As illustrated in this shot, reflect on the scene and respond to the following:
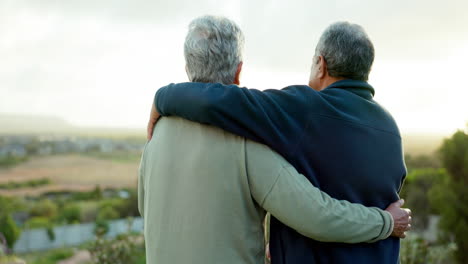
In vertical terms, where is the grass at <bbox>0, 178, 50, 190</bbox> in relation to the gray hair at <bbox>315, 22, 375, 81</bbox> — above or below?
below

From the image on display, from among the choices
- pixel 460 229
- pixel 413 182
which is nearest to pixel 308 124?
pixel 460 229

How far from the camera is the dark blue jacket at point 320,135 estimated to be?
1.28 m

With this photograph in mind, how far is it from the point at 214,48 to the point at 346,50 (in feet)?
1.42

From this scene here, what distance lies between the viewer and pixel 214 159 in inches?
51.4

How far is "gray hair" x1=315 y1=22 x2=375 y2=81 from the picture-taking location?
1.44 metres

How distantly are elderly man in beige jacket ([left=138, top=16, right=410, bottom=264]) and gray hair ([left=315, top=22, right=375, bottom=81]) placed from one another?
297mm

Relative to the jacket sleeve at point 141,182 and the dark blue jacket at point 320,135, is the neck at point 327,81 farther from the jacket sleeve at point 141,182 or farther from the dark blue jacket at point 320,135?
the jacket sleeve at point 141,182

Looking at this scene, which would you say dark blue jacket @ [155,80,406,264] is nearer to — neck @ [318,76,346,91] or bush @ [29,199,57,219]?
neck @ [318,76,346,91]

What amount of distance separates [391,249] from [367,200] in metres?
0.19

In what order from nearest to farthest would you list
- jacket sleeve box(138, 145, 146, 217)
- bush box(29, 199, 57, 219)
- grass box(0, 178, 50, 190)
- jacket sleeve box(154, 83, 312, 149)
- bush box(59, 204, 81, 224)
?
jacket sleeve box(154, 83, 312, 149) < jacket sleeve box(138, 145, 146, 217) < bush box(59, 204, 81, 224) < bush box(29, 199, 57, 219) < grass box(0, 178, 50, 190)

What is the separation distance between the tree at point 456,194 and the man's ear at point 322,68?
21.5 feet

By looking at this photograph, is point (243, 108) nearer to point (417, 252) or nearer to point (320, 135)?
point (320, 135)

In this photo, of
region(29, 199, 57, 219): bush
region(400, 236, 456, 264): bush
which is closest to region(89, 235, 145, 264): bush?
region(400, 236, 456, 264): bush

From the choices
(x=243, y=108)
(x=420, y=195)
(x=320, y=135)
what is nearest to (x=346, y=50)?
(x=320, y=135)
